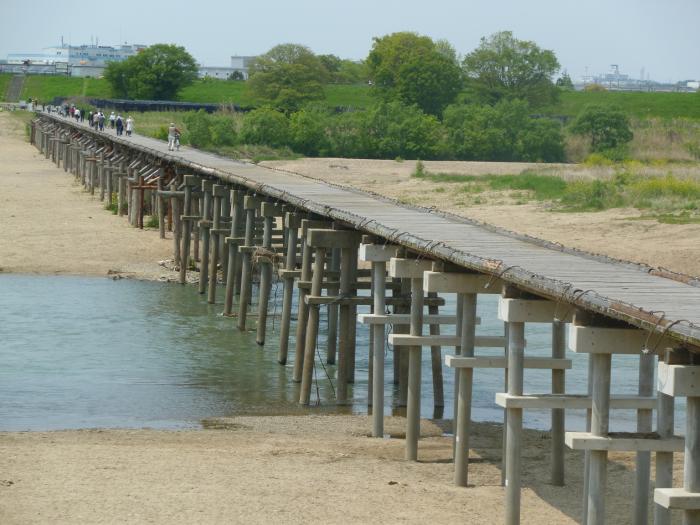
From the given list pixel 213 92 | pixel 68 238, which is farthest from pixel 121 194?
pixel 213 92

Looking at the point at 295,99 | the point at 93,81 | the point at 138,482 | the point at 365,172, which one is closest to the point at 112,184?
the point at 365,172

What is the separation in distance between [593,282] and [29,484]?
5.16 m

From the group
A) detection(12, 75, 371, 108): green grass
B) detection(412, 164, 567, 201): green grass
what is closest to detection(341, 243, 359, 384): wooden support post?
detection(412, 164, 567, 201): green grass

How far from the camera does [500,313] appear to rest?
11.1 meters

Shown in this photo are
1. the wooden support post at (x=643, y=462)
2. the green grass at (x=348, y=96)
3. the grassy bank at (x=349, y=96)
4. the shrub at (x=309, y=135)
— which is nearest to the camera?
the wooden support post at (x=643, y=462)

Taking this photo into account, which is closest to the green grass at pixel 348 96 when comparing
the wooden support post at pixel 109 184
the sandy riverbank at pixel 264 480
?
the wooden support post at pixel 109 184

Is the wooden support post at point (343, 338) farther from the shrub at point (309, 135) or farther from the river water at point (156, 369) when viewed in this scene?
the shrub at point (309, 135)

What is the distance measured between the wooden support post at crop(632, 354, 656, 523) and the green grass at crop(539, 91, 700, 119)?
80.7 m

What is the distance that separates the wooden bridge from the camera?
9359 mm

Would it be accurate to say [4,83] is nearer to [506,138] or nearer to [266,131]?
[266,131]

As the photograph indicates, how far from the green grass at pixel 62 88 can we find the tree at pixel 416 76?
24598 millimetres

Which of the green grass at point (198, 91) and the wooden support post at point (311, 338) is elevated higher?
the green grass at point (198, 91)

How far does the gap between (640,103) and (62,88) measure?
47646 millimetres

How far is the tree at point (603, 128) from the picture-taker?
69.3 meters
